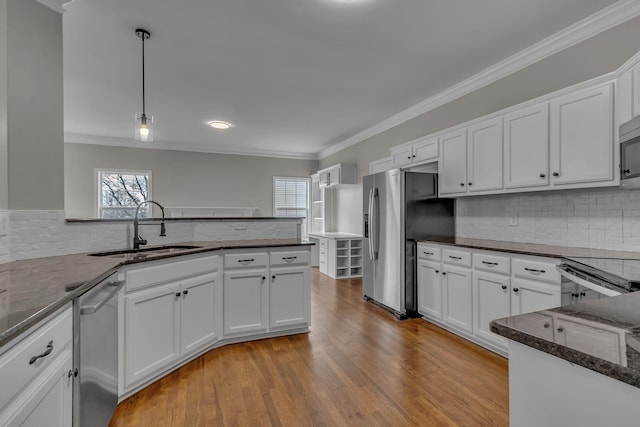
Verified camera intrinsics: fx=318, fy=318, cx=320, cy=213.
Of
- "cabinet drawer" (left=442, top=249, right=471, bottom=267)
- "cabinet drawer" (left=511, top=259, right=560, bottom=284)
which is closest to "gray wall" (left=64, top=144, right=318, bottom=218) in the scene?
"cabinet drawer" (left=442, top=249, right=471, bottom=267)

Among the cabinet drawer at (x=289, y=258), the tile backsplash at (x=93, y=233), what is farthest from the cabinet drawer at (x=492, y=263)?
the tile backsplash at (x=93, y=233)

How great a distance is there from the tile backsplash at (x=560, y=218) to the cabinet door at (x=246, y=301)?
241cm

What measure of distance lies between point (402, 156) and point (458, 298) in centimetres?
204

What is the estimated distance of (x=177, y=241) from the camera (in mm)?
3066

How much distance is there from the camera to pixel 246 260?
9.59 ft

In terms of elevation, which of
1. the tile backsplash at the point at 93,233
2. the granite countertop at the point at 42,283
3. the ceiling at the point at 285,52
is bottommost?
the granite countertop at the point at 42,283

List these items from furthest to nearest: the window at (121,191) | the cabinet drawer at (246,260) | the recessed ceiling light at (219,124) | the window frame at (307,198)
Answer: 1. the window frame at (307,198)
2. the window at (121,191)
3. the recessed ceiling light at (219,124)
4. the cabinet drawer at (246,260)

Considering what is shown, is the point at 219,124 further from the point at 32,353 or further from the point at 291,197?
the point at 32,353

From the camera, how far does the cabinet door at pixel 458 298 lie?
2.95 m

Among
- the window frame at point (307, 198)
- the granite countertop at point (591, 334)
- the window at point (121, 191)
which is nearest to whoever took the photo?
the granite countertop at point (591, 334)

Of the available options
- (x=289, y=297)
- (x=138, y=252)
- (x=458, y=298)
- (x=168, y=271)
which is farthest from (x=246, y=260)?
(x=458, y=298)

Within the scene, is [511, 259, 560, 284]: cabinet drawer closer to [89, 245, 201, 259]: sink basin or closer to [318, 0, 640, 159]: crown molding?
[318, 0, 640, 159]: crown molding

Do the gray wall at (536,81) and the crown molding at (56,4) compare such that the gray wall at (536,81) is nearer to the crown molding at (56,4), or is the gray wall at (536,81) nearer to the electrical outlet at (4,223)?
the crown molding at (56,4)

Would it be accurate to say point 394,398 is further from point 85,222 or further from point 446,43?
point 446,43
